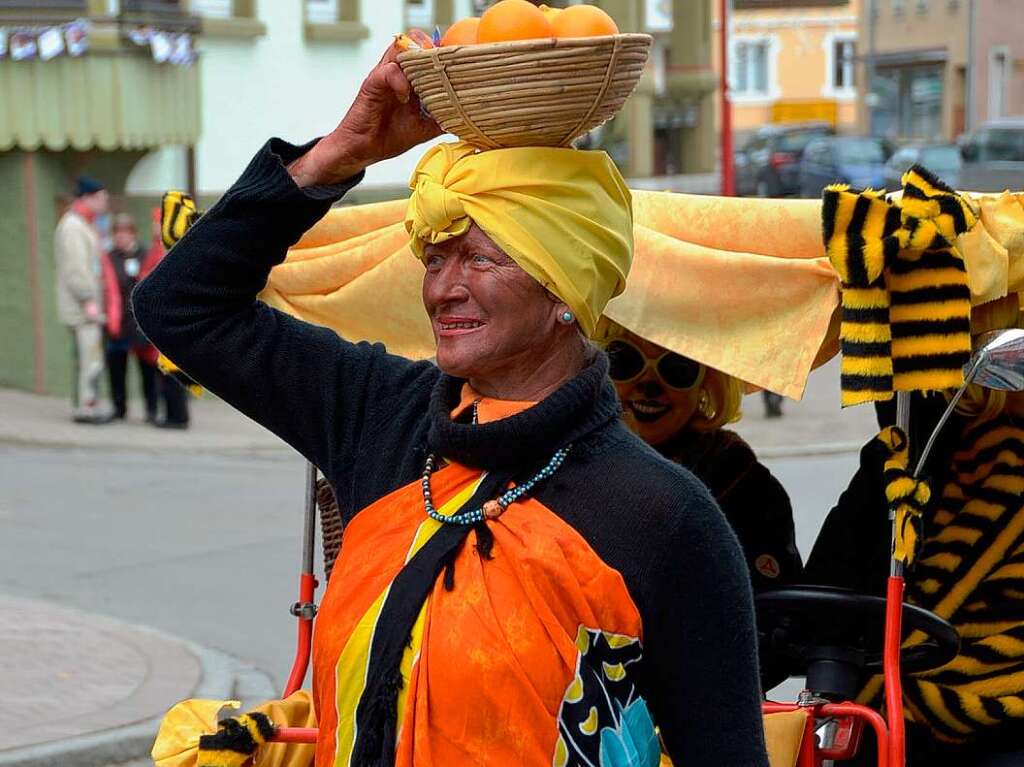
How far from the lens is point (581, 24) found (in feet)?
8.11

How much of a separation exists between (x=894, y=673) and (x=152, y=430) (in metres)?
11.8

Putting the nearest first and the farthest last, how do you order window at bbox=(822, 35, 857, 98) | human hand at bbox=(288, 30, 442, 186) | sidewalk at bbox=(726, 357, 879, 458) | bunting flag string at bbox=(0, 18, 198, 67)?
human hand at bbox=(288, 30, 442, 186), sidewalk at bbox=(726, 357, 879, 458), bunting flag string at bbox=(0, 18, 198, 67), window at bbox=(822, 35, 857, 98)

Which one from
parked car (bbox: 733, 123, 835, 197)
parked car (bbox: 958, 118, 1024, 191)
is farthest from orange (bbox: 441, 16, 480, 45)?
parked car (bbox: 733, 123, 835, 197)

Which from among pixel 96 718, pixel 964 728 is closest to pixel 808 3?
pixel 96 718

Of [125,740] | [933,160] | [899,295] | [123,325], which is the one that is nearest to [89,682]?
[125,740]

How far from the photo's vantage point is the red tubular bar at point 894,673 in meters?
3.34

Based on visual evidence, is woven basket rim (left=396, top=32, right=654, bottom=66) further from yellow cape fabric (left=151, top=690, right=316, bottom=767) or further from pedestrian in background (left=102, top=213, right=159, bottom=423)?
pedestrian in background (left=102, top=213, right=159, bottom=423)

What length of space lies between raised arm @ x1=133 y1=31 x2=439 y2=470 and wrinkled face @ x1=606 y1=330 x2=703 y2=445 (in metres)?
1.81

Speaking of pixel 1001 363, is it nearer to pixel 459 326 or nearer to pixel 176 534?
pixel 459 326

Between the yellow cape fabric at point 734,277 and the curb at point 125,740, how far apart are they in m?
2.74

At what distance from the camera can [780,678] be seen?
4.19 metres

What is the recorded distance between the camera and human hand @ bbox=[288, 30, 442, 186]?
267 cm

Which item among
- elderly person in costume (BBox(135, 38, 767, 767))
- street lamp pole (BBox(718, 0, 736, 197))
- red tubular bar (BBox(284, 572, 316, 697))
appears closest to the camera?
elderly person in costume (BBox(135, 38, 767, 767))

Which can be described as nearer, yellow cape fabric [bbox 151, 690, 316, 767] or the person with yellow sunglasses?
yellow cape fabric [bbox 151, 690, 316, 767]
